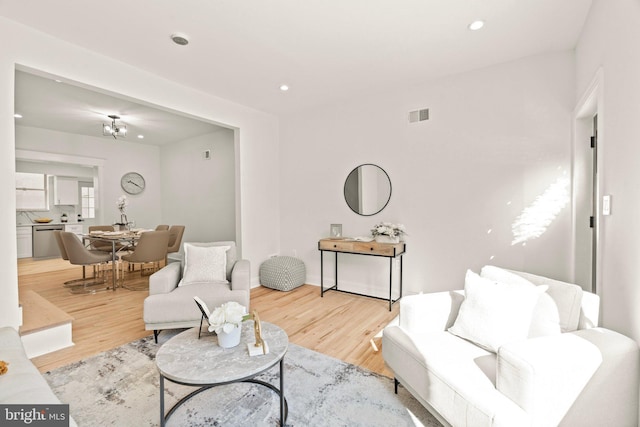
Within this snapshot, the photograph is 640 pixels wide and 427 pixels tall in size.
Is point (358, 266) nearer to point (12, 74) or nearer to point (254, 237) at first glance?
point (254, 237)

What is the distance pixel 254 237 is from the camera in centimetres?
453

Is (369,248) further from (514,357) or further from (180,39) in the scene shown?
(180,39)

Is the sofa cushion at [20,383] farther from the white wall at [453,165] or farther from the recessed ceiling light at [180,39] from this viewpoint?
the white wall at [453,165]

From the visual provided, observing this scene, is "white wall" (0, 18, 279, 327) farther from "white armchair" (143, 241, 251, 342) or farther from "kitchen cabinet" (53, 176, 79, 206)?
"kitchen cabinet" (53, 176, 79, 206)

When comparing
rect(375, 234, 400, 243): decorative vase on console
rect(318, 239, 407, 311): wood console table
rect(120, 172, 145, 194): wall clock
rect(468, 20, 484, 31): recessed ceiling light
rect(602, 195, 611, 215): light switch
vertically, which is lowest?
rect(318, 239, 407, 311): wood console table

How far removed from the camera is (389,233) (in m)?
3.55

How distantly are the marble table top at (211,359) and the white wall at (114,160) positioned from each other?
20.5 feet

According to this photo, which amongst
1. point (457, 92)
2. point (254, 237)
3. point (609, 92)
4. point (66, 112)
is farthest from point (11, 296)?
point (457, 92)

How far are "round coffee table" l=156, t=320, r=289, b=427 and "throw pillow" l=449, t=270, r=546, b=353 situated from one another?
1.13 metres

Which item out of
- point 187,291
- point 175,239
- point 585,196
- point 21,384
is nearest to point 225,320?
point 21,384

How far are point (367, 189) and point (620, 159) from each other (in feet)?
8.67

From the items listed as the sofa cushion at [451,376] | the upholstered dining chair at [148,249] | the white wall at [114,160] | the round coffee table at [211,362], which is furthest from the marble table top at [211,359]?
the white wall at [114,160]

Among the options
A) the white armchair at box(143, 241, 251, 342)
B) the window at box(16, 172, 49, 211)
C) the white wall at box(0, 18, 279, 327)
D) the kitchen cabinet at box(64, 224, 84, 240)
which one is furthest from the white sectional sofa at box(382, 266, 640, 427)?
the window at box(16, 172, 49, 211)

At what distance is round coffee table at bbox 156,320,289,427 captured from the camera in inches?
55.4
